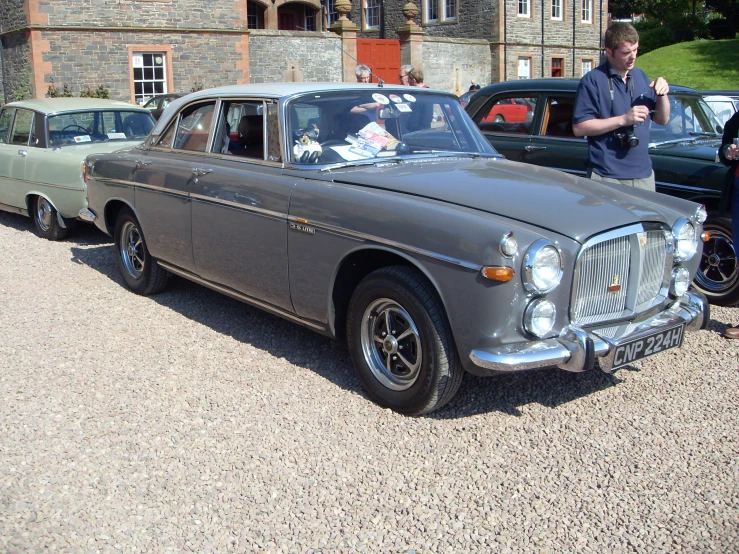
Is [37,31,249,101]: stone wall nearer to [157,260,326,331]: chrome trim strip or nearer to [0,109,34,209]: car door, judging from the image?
[0,109,34,209]: car door

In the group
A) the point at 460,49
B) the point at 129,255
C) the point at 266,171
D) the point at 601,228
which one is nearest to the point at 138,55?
the point at 460,49

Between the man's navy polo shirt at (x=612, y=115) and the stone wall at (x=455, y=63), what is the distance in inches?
1080

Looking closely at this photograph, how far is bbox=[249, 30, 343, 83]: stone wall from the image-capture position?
28641mm

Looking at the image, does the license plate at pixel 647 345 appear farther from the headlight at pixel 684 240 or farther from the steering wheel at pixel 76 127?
the steering wheel at pixel 76 127

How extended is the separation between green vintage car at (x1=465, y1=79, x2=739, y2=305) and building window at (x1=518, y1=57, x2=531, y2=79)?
98.3 ft

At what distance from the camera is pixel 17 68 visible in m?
25.6

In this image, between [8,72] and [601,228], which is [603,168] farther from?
[8,72]

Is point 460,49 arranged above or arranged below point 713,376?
above

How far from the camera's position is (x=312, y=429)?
4227 mm

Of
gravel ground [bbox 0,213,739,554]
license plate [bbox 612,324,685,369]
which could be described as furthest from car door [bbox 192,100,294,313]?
license plate [bbox 612,324,685,369]

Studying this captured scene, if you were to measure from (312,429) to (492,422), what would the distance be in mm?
957

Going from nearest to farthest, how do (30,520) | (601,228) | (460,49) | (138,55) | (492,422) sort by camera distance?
1. (30,520)
2. (601,228)
3. (492,422)
4. (138,55)
5. (460,49)

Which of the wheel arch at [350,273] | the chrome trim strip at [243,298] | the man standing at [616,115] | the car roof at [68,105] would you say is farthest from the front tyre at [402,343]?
the car roof at [68,105]

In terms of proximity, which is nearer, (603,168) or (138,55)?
(603,168)
